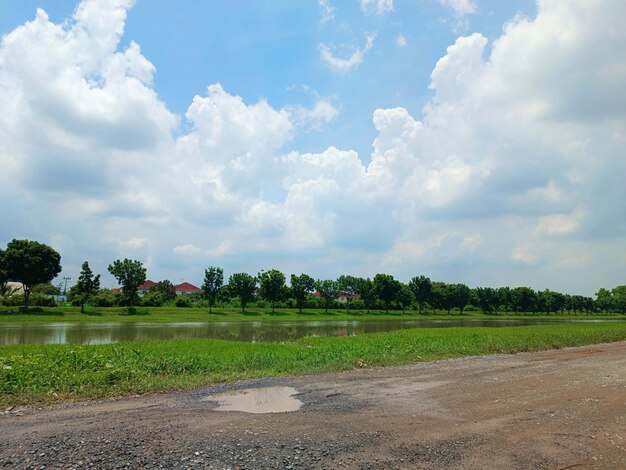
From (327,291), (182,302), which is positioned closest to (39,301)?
(182,302)

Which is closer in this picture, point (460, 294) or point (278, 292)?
point (278, 292)

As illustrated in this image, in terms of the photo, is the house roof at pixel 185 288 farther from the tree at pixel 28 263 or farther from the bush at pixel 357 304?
the tree at pixel 28 263

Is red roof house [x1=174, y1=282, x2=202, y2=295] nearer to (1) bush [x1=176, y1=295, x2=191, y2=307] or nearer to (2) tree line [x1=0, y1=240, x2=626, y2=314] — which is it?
(2) tree line [x1=0, y1=240, x2=626, y2=314]

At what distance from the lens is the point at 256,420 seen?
9133mm

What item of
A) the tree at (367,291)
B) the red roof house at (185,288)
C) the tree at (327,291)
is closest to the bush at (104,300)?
the tree at (327,291)

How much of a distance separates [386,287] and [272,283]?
3211 cm

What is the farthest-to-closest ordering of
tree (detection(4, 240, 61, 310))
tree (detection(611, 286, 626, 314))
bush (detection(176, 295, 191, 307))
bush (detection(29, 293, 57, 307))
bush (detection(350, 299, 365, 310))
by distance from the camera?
tree (detection(611, 286, 626, 314))
bush (detection(350, 299, 365, 310))
bush (detection(176, 295, 191, 307))
bush (detection(29, 293, 57, 307))
tree (detection(4, 240, 61, 310))

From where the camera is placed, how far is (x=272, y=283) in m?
88.2

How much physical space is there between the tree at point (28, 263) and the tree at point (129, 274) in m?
10.0

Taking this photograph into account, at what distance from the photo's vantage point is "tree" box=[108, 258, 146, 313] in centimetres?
7312

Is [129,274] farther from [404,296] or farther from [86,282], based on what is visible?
[404,296]

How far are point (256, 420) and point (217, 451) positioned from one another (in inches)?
76.0

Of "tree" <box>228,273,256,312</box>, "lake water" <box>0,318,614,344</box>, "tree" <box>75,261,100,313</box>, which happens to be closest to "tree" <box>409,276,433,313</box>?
"tree" <box>228,273,256,312</box>

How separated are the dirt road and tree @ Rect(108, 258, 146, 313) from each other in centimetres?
6742
